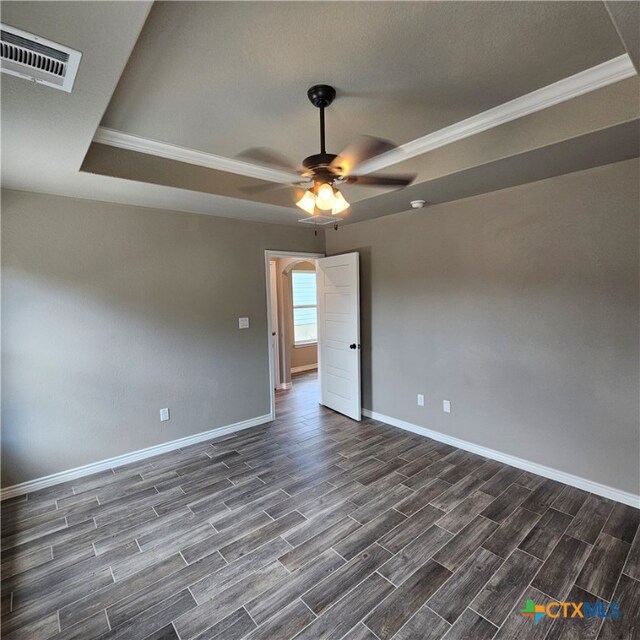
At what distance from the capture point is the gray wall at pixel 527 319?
2482 millimetres

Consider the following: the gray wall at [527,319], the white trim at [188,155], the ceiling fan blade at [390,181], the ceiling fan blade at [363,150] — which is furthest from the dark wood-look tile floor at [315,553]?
the white trim at [188,155]

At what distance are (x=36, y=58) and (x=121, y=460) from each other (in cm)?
320

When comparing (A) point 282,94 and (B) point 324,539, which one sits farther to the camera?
(B) point 324,539

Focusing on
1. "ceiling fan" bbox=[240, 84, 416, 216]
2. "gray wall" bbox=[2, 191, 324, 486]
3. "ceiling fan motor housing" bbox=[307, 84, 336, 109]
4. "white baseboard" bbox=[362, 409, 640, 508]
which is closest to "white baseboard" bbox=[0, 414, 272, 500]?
"gray wall" bbox=[2, 191, 324, 486]

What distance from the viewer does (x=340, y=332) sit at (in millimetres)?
4426

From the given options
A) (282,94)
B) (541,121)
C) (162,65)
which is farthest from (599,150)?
(162,65)

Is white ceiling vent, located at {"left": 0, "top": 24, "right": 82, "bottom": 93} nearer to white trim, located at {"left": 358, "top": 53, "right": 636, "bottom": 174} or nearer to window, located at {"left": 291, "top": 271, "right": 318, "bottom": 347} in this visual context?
white trim, located at {"left": 358, "top": 53, "right": 636, "bottom": 174}

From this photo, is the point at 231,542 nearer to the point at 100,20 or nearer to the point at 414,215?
the point at 100,20

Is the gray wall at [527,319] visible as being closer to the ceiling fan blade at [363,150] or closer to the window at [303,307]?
the ceiling fan blade at [363,150]

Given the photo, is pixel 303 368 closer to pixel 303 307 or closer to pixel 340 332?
pixel 303 307

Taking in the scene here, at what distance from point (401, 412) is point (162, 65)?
3800 mm

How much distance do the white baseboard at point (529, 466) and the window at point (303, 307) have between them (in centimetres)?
355

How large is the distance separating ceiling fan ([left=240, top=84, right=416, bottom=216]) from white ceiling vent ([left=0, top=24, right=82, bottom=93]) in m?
1.12

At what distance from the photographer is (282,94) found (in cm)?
200
